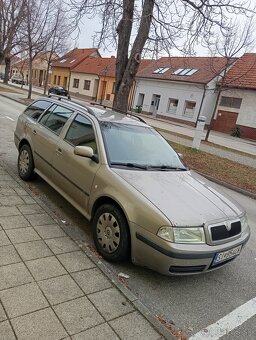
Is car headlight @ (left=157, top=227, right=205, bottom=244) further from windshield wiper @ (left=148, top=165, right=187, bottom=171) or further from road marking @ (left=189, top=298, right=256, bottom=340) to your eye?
windshield wiper @ (left=148, top=165, right=187, bottom=171)

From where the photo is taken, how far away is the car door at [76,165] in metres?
3.99

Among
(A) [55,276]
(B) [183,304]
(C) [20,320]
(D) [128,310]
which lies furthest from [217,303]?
(C) [20,320]

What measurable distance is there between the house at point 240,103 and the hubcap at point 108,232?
24805 millimetres

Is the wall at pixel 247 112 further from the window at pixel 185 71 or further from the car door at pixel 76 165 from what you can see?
the car door at pixel 76 165

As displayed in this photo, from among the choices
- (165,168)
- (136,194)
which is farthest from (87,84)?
(136,194)

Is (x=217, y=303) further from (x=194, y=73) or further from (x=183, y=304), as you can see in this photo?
(x=194, y=73)

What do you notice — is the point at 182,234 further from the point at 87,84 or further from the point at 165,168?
the point at 87,84

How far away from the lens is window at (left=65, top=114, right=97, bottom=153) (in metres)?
4.24

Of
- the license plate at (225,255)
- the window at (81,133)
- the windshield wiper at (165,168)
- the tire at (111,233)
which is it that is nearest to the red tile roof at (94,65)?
the window at (81,133)

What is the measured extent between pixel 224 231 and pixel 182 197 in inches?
21.3

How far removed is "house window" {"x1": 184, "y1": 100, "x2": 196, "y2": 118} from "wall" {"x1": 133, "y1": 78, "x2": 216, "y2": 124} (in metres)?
0.10

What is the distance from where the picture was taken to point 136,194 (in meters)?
3.34

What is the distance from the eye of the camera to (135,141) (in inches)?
174

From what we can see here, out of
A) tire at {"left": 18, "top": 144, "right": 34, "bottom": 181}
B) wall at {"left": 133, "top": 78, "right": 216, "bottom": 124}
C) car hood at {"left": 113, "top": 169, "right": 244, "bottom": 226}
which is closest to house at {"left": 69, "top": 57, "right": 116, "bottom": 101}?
wall at {"left": 133, "top": 78, "right": 216, "bottom": 124}
